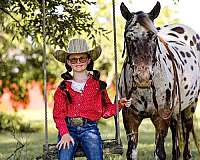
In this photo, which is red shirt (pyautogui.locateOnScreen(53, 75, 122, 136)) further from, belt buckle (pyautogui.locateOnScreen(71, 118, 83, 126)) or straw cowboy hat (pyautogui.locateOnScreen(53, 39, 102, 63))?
straw cowboy hat (pyautogui.locateOnScreen(53, 39, 102, 63))

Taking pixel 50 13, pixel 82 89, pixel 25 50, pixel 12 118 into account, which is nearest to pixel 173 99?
pixel 82 89

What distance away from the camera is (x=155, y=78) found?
6.05 meters

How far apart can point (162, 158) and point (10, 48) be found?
46.7 ft

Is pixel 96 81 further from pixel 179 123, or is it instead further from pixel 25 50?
pixel 25 50

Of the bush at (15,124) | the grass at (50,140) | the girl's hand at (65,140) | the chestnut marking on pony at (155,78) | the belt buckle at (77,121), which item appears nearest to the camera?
the girl's hand at (65,140)

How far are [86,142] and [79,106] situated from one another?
0.97 ft

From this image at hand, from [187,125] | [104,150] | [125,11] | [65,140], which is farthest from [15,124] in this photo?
[65,140]

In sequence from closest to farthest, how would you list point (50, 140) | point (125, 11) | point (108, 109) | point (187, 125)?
point (108, 109)
point (125, 11)
point (187, 125)
point (50, 140)

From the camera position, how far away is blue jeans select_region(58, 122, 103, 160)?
500 centimetres

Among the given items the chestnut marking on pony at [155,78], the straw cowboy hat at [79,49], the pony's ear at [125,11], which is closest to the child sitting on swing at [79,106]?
the straw cowboy hat at [79,49]

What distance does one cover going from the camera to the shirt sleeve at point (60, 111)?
496 centimetres

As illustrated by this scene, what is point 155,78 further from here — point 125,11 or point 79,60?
point 79,60

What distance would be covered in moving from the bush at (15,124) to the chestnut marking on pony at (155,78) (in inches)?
439

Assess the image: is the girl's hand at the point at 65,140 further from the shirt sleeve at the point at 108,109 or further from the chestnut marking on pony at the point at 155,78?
the chestnut marking on pony at the point at 155,78
